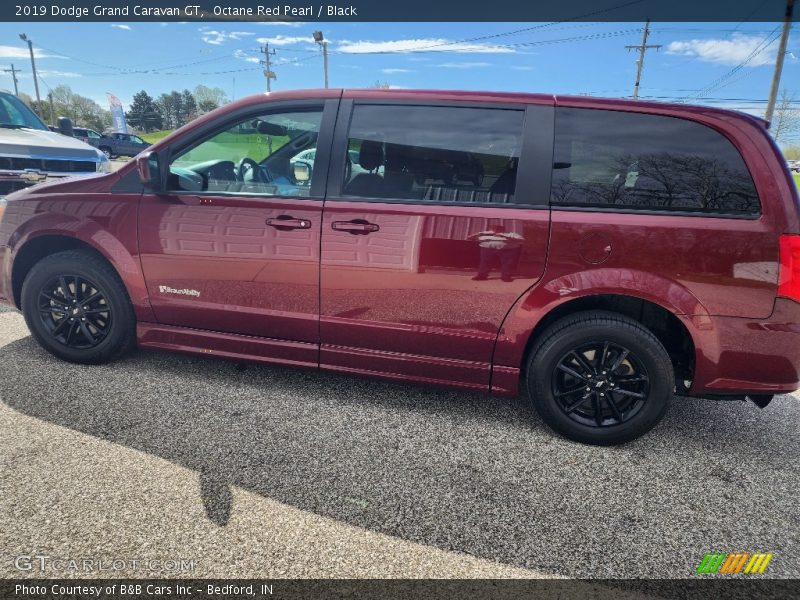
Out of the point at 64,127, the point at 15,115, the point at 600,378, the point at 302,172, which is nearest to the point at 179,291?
the point at 302,172

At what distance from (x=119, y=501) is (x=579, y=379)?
2.35 meters

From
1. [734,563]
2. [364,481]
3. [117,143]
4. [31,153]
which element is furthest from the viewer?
[117,143]

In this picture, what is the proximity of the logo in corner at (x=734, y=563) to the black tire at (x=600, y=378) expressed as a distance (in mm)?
761

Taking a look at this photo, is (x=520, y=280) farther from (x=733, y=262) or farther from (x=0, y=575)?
(x=0, y=575)

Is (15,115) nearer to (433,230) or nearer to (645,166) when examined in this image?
→ (433,230)

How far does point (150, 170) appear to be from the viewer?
9.50 ft

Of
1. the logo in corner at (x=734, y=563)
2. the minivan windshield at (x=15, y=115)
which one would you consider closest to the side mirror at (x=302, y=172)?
the logo in corner at (x=734, y=563)

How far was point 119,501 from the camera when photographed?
2076 millimetres

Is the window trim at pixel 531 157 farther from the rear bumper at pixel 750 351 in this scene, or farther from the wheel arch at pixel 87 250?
the wheel arch at pixel 87 250

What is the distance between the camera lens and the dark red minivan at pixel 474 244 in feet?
7.89

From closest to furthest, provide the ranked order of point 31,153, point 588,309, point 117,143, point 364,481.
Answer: point 364,481
point 588,309
point 31,153
point 117,143

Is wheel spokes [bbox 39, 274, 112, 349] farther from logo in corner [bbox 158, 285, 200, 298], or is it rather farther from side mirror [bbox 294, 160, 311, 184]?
side mirror [bbox 294, 160, 311, 184]

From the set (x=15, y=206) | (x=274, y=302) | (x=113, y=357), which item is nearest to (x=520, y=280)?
(x=274, y=302)

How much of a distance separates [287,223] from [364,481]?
150 centimetres
